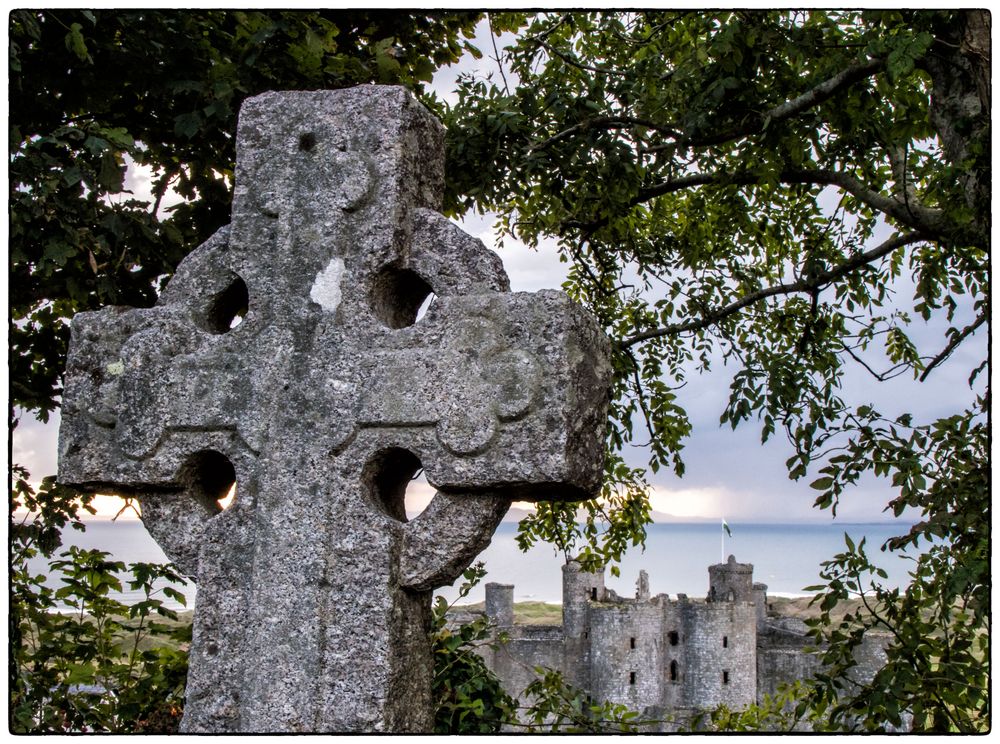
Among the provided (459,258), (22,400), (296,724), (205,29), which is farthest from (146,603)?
(205,29)

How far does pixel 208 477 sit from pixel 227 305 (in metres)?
0.53

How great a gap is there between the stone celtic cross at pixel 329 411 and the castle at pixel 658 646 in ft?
106

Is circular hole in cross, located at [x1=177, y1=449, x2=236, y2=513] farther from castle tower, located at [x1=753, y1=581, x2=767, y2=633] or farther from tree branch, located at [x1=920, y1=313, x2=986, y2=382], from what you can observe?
castle tower, located at [x1=753, y1=581, x2=767, y2=633]

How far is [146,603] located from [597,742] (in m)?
2.53

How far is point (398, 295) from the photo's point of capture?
3.12 metres

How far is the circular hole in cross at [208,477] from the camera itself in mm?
3045

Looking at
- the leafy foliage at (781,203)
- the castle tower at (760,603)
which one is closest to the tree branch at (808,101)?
the leafy foliage at (781,203)

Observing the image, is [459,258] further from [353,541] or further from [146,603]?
[146,603]

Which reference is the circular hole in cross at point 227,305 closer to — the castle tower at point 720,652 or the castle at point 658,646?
the castle at point 658,646

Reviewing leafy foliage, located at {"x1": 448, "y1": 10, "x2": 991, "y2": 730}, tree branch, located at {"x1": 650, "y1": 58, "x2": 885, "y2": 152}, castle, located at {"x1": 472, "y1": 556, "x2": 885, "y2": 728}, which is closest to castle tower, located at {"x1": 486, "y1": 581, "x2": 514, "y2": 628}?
castle, located at {"x1": 472, "y1": 556, "x2": 885, "y2": 728}

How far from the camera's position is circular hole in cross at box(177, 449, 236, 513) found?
9.99 feet

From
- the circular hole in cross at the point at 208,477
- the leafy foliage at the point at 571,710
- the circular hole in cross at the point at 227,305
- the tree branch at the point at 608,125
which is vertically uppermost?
the tree branch at the point at 608,125

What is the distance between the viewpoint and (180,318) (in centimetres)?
317

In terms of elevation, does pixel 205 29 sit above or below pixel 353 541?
above
